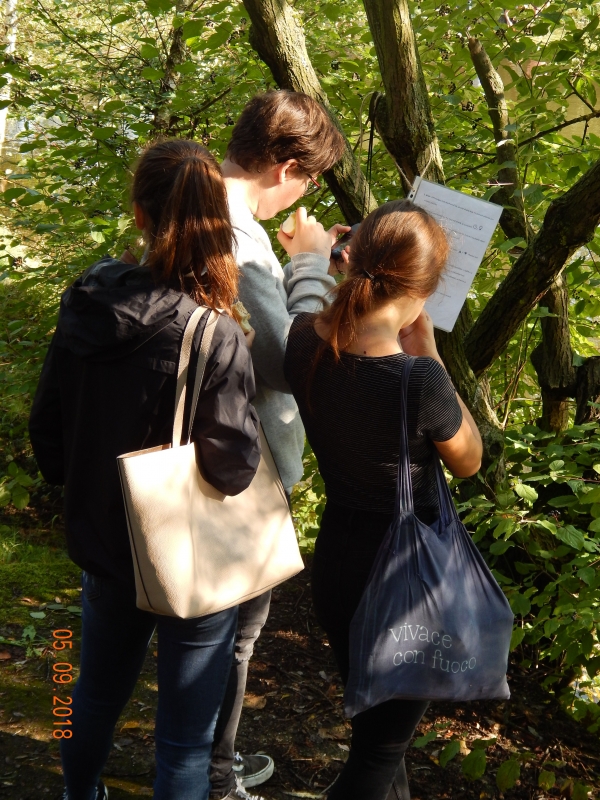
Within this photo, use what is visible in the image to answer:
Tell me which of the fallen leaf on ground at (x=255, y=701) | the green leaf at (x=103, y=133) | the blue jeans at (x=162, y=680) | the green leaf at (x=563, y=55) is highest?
the green leaf at (x=563, y=55)

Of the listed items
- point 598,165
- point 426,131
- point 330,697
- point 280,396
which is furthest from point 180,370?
point 330,697

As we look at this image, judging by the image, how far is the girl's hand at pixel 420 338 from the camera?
1.61m

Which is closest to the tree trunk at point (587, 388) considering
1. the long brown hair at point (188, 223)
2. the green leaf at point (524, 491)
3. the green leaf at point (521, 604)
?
the green leaf at point (524, 491)

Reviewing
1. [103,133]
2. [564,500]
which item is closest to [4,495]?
[103,133]

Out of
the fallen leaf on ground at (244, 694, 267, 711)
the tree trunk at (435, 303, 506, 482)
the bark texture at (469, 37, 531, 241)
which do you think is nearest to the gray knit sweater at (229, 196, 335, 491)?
the tree trunk at (435, 303, 506, 482)

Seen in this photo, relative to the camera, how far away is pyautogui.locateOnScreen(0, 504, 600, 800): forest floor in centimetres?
220

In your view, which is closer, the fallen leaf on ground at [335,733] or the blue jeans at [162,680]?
the blue jeans at [162,680]

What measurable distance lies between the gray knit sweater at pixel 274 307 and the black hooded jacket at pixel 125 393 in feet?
0.66

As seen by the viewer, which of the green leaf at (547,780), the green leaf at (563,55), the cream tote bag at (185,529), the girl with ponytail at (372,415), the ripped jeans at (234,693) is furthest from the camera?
the green leaf at (563,55)

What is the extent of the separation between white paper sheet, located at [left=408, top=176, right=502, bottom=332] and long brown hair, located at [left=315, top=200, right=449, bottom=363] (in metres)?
0.29

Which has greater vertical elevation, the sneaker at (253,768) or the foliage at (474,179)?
the foliage at (474,179)

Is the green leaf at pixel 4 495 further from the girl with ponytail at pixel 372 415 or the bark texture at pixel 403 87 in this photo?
the bark texture at pixel 403 87

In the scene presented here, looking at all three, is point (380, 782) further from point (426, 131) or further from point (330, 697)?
point (426, 131)
